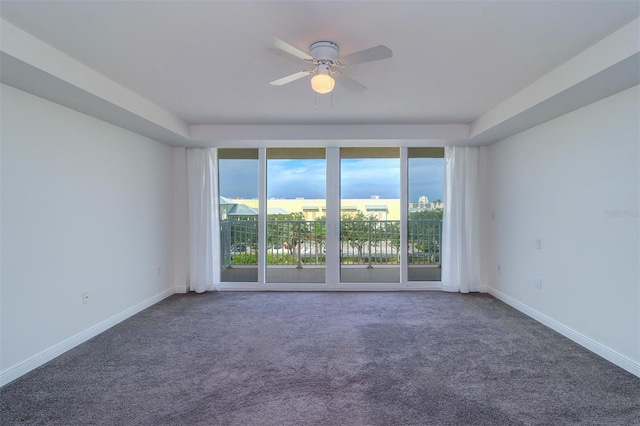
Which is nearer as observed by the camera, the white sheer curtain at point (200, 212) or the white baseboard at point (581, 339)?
the white baseboard at point (581, 339)

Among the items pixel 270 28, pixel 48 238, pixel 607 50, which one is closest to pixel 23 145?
pixel 48 238

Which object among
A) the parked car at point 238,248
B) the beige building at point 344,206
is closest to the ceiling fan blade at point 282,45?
the beige building at point 344,206

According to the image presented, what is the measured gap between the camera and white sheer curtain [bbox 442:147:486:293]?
4707mm

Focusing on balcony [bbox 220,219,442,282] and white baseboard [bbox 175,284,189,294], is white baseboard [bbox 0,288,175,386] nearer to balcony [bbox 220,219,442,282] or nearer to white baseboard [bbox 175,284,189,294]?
white baseboard [bbox 175,284,189,294]

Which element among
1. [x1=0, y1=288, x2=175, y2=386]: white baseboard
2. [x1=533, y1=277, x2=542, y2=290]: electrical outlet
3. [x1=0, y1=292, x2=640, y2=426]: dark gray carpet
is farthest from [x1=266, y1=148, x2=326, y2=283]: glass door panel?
[x1=533, y1=277, x2=542, y2=290]: electrical outlet

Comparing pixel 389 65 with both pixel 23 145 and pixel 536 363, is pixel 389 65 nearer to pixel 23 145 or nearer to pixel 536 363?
pixel 536 363

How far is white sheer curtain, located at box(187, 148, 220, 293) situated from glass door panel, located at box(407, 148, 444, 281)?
3018 millimetres

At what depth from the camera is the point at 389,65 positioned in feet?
8.13

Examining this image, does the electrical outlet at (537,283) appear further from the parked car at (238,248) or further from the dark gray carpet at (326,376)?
the parked car at (238,248)

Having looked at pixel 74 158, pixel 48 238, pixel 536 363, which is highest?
pixel 74 158

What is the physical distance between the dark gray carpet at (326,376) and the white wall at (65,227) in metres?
0.28

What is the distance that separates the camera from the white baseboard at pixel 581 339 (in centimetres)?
246

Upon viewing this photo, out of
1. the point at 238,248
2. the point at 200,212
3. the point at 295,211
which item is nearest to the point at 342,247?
the point at 295,211

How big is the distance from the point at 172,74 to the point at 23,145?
1.25 metres
